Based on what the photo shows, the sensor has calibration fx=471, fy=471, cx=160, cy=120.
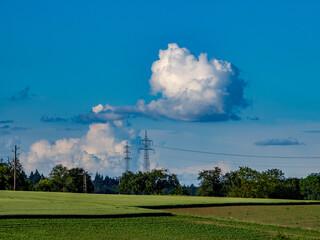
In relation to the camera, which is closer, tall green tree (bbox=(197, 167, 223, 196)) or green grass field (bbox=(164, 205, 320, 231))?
green grass field (bbox=(164, 205, 320, 231))

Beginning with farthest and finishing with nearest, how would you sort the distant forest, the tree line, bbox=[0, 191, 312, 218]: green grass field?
the distant forest → the tree line → bbox=[0, 191, 312, 218]: green grass field

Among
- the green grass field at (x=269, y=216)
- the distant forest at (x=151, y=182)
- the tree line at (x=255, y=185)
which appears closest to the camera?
the green grass field at (x=269, y=216)

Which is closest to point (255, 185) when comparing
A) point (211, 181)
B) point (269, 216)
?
point (211, 181)

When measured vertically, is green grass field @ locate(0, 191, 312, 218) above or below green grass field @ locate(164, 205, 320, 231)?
above

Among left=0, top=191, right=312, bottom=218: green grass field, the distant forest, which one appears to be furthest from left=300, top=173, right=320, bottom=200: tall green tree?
left=0, top=191, right=312, bottom=218: green grass field

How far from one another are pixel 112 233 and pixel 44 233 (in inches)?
203

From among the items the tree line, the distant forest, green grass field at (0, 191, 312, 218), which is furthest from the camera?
the distant forest

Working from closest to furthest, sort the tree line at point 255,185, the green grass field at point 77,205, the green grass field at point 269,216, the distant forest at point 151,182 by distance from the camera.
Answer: the green grass field at point 77,205
the green grass field at point 269,216
the tree line at point 255,185
the distant forest at point 151,182

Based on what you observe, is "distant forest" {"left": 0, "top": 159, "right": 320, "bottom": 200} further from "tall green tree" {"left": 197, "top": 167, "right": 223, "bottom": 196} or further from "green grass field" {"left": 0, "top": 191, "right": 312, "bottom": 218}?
"green grass field" {"left": 0, "top": 191, "right": 312, "bottom": 218}

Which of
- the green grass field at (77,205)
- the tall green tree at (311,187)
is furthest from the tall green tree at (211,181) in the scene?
the green grass field at (77,205)

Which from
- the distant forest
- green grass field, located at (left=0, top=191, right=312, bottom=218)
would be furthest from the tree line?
green grass field, located at (left=0, top=191, right=312, bottom=218)

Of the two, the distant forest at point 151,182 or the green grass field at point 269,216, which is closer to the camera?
the green grass field at point 269,216

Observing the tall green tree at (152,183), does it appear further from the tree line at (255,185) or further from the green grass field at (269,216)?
the green grass field at (269,216)

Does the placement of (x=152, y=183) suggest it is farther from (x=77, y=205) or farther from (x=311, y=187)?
(x=77, y=205)
